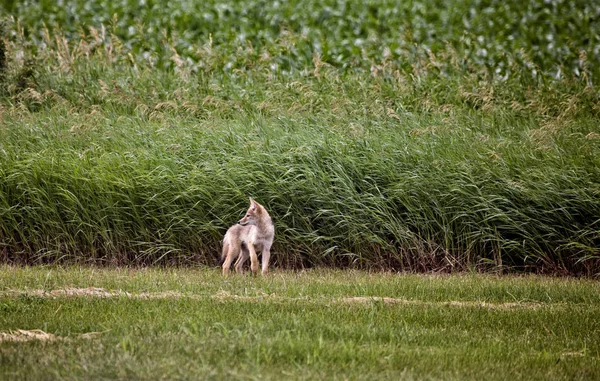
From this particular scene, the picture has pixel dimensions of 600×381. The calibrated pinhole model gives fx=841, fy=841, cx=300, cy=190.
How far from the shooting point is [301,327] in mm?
5805

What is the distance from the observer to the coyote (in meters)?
8.55

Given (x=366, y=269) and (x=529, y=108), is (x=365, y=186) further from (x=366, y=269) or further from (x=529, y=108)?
(x=529, y=108)

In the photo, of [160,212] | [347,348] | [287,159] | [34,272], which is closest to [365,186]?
[287,159]

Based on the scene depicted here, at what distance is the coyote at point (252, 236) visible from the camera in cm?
855

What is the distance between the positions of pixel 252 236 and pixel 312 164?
1.77 meters

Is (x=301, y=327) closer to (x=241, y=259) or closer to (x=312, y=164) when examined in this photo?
(x=241, y=259)

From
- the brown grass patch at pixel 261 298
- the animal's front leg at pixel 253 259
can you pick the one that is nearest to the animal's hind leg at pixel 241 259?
the animal's front leg at pixel 253 259

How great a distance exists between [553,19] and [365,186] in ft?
29.0

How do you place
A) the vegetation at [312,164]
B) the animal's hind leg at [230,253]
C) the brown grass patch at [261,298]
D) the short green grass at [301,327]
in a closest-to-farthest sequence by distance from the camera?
1. the short green grass at [301,327]
2. the brown grass patch at [261,298]
3. the animal's hind leg at [230,253]
4. the vegetation at [312,164]

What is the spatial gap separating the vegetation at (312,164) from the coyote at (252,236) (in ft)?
2.90

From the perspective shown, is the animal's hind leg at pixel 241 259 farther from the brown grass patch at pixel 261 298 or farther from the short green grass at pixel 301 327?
the brown grass patch at pixel 261 298

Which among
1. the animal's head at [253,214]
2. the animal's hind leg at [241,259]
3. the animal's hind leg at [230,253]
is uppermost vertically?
the animal's head at [253,214]

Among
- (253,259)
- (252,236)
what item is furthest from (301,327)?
(252,236)

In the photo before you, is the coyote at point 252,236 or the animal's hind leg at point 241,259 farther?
the animal's hind leg at point 241,259
